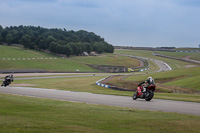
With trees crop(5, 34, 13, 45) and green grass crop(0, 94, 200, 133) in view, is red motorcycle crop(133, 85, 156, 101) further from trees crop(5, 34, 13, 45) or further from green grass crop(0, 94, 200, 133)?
trees crop(5, 34, 13, 45)

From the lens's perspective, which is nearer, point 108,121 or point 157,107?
point 108,121

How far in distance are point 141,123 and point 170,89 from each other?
23.0 metres

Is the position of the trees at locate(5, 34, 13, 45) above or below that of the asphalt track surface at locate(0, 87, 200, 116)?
above

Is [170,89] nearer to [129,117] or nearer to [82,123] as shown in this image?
[129,117]

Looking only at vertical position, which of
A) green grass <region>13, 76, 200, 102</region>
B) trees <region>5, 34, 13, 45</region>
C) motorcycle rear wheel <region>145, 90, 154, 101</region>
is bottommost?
green grass <region>13, 76, 200, 102</region>

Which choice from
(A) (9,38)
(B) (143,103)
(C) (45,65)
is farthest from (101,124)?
(A) (9,38)

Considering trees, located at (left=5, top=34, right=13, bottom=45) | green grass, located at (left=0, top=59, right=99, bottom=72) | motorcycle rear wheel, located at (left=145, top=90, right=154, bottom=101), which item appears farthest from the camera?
trees, located at (left=5, top=34, right=13, bottom=45)

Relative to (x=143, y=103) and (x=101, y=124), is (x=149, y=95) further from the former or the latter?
(x=101, y=124)

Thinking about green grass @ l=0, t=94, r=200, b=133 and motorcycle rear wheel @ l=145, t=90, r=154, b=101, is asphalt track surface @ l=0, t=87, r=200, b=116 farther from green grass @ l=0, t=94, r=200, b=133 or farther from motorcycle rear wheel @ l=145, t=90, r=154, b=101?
green grass @ l=0, t=94, r=200, b=133

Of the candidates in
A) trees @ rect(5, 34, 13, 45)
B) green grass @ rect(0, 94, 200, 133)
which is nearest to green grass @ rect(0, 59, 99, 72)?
trees @ rect(5, 34, 13, 45)

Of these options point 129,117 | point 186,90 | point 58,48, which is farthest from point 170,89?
point 58,48

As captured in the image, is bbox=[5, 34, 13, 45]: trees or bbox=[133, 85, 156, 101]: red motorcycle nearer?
bbox=[133, 85, 156, 101]: red motorcycle

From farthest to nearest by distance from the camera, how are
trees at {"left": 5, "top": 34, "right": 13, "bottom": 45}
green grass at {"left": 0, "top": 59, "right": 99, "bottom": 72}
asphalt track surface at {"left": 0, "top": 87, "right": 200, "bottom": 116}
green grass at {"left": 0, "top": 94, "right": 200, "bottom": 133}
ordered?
trees at {"left": 5, "top": 34, "right": 13, "bottom": 45}, green grass at {"left": 0, "top": 59, "right": 99, "bottom": 72}, asphalt track surface at {"left": 0, "top": 87, "right": 200, "bottom": 116}, green grass at {"left": 0, "top": 94, "right": 200, "bottom": 133}

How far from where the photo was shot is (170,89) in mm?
32750
